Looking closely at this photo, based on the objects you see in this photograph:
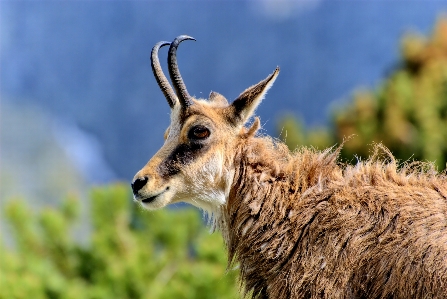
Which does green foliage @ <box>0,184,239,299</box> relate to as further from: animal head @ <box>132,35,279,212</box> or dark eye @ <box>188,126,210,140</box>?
dark eye @ <box>188,126,210,140</box>

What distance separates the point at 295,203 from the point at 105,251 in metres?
13.2

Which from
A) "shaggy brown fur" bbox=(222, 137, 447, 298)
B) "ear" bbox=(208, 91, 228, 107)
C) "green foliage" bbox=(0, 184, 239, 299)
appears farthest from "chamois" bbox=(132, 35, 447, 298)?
"green foliage" bbox=(0, 184, 239, 299)

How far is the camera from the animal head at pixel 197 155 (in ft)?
20.4

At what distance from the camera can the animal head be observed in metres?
6.21

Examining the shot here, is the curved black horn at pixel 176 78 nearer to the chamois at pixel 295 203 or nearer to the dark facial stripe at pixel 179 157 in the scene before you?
the chamois at pixel 295 203

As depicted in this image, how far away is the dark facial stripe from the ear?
805 mm

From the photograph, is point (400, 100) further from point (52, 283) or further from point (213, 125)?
point (213, 125)

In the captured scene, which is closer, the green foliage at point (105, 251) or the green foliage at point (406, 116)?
the green foliage at point (105, 251)

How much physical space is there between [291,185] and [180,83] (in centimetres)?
162

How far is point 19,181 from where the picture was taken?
39812 mm

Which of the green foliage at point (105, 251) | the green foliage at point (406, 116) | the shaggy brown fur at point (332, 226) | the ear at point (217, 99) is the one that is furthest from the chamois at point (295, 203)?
the green foliage at point (105, 251)

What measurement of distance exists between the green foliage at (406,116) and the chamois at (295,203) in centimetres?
754

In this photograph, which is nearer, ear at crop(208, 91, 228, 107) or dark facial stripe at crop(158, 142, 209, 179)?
dark facial stripe at crop(158, 142, 209, 179)

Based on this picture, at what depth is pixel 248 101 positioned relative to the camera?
20.7 ft
